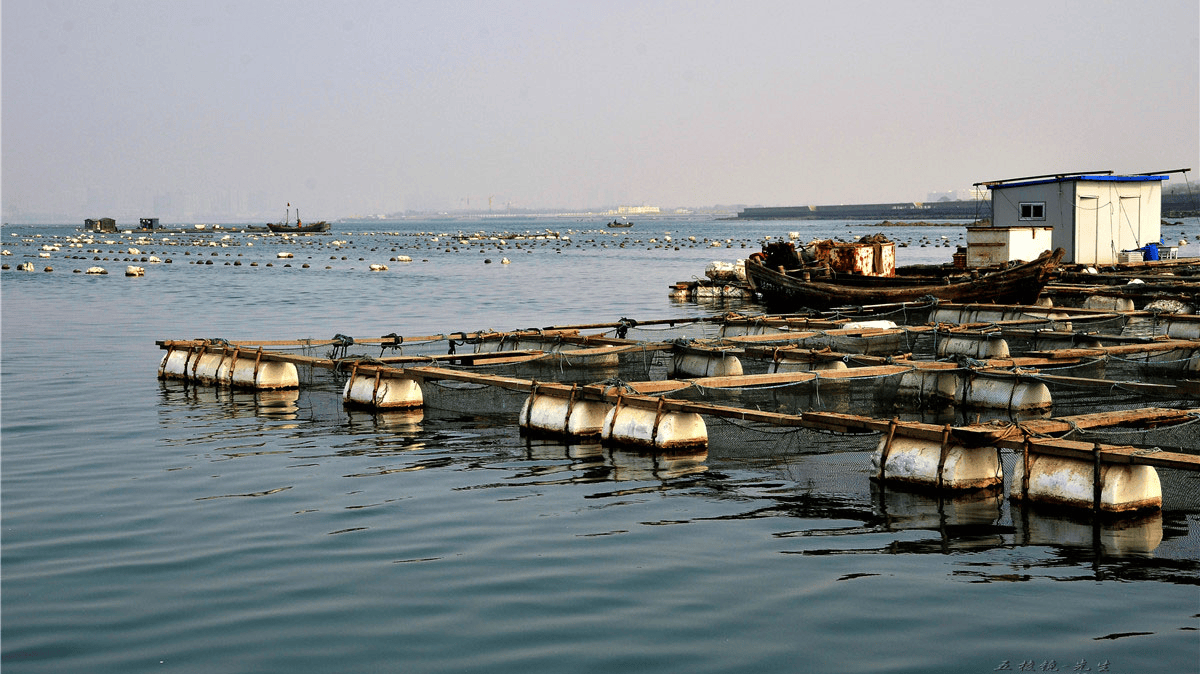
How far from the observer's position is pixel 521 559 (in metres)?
9.41

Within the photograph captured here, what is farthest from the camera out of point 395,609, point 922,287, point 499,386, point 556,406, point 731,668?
point 922,287

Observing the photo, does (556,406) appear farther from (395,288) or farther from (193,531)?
(395,288)

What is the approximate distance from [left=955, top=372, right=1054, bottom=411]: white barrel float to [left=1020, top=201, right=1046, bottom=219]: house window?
25.8 metres

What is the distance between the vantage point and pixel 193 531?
10539 mm

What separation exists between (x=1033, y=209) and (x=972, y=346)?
20.9 m

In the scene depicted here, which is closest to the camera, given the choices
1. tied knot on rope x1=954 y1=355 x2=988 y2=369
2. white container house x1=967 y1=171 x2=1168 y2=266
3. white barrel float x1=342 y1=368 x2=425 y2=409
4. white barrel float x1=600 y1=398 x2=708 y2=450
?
white barrel float x1=600 y1=398 x2=708 y2=450

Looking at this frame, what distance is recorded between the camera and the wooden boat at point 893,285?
29578 mm

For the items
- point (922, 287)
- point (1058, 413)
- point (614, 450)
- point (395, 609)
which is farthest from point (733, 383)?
point (922, 287)

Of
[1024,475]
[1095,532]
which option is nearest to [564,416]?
[1024,475]

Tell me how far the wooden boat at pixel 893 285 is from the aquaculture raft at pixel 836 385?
11.1ft

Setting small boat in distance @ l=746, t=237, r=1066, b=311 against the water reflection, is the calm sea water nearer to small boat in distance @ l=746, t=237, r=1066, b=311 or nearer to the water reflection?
the water reflection

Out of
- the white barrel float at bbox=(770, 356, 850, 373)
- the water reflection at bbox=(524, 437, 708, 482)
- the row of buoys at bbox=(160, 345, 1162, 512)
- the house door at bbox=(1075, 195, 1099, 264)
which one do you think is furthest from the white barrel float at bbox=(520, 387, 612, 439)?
the house door at bbox=(1075, 195, 1099, 264)

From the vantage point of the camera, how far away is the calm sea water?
7.41 m

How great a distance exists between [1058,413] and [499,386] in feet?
27.9
